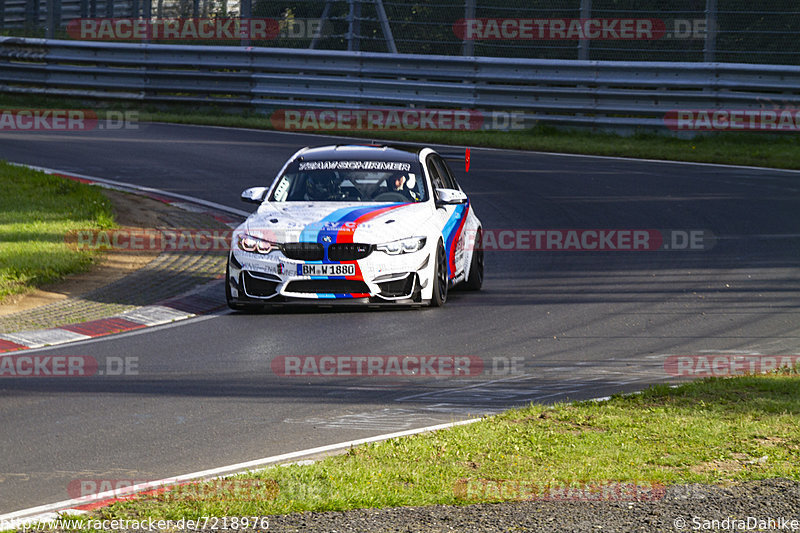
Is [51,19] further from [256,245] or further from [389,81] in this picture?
[256,245]

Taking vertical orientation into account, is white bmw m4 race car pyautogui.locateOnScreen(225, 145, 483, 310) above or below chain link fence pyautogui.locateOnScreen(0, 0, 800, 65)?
below

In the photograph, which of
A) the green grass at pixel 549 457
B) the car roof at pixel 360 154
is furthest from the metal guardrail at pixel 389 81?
the green grass at pixel 549 457

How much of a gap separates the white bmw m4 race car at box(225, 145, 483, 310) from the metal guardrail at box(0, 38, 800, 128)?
37.9ft

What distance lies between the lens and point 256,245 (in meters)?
10.9

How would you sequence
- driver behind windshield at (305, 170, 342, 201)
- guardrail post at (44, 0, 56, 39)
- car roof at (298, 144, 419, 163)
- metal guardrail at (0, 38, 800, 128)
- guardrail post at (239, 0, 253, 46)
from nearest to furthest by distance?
driver behind windshield at (305, 170, 342, 201)
car roof at (298, 144, 419, 163)
metal guardrail at (0, 38, 800, 128)
guardrail post at (239, 0, 253, 46)
guardrail post at (44, 0, 56, 39)

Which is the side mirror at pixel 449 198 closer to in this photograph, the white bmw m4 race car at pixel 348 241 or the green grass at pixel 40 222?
the white bmw m4 race car at pixel 348 241

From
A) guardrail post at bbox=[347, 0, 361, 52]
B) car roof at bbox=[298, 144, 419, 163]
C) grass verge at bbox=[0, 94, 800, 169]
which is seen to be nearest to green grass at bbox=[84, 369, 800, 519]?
car roof at bbox=[298, 144, 419, 163]

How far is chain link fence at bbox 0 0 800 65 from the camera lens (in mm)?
22062

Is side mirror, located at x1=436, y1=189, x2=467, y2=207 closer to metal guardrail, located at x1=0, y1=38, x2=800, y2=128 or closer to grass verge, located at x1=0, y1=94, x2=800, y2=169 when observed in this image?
grass verge, located at x1=0, y1=94, x2=800, y2=169

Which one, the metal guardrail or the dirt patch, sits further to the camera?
the metal guardrail

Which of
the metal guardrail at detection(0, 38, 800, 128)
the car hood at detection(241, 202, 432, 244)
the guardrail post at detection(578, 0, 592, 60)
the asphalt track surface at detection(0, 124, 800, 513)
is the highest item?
the guardrail post at detection(578, 0, 592, 60)

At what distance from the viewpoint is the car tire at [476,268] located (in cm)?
1223

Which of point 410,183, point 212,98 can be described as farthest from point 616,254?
point 212,98

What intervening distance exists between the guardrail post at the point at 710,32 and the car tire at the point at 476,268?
11.4m
